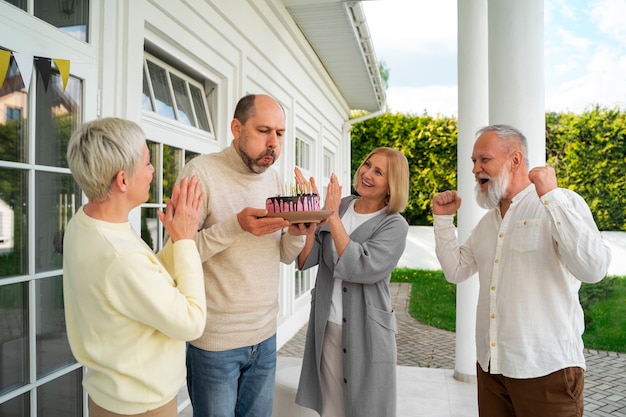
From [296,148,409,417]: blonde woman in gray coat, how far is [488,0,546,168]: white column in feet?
3.51

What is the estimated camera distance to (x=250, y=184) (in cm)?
187

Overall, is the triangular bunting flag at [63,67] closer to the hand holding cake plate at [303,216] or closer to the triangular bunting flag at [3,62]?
the triangular bunting flag at [3,62]

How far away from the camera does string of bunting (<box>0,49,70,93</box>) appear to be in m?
1.67

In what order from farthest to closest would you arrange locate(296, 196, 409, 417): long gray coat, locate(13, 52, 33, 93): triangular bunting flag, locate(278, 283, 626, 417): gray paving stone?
locate(278, 283, 626, 417): gray paving stone, locate(296, 196, 409, 417): long gray coat, locate(13, 52, 33, 93): triangular bunting flag

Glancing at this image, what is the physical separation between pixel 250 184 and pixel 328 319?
2.32ft

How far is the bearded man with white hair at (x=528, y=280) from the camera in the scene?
64.5 inches

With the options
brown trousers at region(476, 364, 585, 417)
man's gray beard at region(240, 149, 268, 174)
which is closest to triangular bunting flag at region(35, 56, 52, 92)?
man's gray beard at region(240, 149, 268, 174)

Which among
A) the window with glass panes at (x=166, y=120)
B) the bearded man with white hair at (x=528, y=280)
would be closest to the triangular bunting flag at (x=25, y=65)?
the window with glass panes at (x=166, y=120)

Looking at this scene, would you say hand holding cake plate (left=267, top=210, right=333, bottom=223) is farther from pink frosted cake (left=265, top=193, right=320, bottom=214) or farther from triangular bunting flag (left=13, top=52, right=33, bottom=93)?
triangular bunting flag (left=13, top=52, right=33, bottom=93)

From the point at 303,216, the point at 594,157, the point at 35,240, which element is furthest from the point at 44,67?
the point at 594,157

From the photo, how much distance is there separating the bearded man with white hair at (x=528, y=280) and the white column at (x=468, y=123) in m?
2.22

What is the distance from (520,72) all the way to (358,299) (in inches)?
69.6

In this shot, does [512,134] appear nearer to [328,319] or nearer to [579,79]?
[328,319]

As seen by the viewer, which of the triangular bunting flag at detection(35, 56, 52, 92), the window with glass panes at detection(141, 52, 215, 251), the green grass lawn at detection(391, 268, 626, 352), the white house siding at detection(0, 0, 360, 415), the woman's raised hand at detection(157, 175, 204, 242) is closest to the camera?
the woman's raised hand at detection(157, 175, 204, 242)
